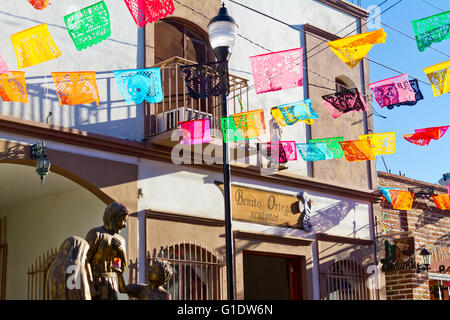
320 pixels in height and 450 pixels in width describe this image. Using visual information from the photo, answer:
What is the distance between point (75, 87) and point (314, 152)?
519cm

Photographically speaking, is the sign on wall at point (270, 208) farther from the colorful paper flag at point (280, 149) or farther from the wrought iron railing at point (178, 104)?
the wrought iron railing at point (178, 104)

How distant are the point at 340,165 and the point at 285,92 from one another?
6.97 feet

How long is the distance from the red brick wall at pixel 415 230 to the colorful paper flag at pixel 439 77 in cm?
478

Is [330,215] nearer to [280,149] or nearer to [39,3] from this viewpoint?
[280,149]

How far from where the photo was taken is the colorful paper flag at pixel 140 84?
10.3 meters

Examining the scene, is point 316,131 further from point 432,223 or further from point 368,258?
point 432,223

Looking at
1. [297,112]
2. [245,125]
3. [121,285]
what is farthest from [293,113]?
[121,285]

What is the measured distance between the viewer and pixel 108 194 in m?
10.5

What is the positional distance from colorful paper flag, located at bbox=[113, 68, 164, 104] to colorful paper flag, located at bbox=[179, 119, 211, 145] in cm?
64

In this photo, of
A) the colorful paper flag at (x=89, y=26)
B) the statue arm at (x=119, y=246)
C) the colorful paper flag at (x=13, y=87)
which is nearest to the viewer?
the statue arm at (x=119, y=246)

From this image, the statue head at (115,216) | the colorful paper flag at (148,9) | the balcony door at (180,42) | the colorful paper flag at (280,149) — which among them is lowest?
A: the statue head at (115,216)

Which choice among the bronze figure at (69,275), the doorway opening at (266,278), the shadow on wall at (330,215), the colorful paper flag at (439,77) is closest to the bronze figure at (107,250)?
the bronze figure at (69,275)

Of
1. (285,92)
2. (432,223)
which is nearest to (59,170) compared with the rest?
(285,92)

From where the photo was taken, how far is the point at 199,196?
11.8 metres
